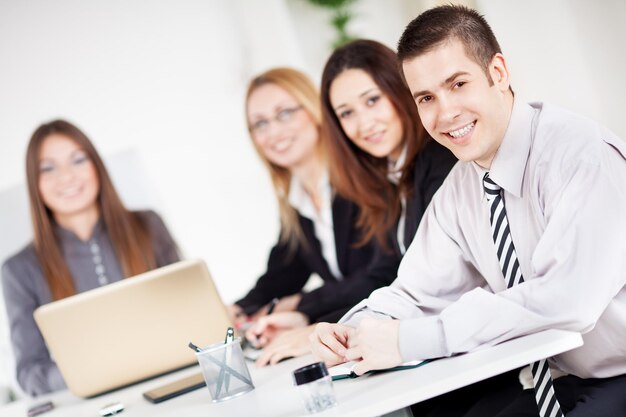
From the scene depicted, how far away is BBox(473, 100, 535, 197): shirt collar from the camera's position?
168cm

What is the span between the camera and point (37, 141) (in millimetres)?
4281

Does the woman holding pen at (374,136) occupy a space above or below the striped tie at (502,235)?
above

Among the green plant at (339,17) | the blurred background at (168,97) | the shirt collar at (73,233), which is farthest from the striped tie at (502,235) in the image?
the green plant at (339,17)

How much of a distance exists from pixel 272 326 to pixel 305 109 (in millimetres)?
1543

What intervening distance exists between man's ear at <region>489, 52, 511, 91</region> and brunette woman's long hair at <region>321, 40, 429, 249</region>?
0.81 m

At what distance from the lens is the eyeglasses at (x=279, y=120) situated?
12.6 feet

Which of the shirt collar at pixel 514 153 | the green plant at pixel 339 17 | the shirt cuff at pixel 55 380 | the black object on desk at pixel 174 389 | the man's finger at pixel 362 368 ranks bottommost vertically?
the shirt cuff at pixel 55 380

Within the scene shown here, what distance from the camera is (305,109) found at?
12.8 ft

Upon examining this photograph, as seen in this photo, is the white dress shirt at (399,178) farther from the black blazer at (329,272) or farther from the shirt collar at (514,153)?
the shirt collar at (514,153)

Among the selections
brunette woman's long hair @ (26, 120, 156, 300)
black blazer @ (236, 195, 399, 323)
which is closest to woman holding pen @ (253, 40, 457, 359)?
black blazer @ (236, 195, 399, 323)

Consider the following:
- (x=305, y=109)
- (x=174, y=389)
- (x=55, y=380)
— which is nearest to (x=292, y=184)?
(x=305, y=109)

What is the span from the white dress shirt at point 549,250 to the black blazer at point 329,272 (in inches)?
20.2

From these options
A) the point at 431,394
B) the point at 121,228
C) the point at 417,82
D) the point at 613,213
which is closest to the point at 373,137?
the point at 417,82

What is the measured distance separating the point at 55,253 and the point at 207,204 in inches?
48.5
